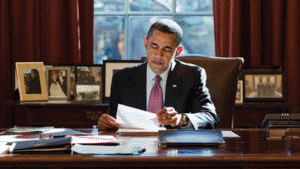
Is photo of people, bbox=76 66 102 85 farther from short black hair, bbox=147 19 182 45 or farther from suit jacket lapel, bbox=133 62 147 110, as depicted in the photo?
short black hair, bbox=147 19 182 45

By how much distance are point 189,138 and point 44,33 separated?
8.87 feet

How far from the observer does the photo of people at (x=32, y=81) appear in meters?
3.44

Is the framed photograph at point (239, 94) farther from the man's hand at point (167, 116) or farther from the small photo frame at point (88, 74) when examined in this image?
the man's hand at point (167, 116)

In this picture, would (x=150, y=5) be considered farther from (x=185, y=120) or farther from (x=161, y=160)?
(x=161, y=160)

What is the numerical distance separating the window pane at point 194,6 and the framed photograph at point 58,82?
4.73 ft


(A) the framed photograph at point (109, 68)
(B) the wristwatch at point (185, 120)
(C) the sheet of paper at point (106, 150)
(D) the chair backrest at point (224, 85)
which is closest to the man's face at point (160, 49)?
(D) the chair backrest at point (224, 85)

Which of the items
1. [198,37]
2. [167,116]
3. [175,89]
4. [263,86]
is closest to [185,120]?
[167,116]

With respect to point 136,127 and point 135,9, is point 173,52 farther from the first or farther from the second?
point 135,9

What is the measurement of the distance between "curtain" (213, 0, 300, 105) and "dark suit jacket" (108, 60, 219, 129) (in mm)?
1579

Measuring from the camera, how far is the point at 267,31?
157 inches

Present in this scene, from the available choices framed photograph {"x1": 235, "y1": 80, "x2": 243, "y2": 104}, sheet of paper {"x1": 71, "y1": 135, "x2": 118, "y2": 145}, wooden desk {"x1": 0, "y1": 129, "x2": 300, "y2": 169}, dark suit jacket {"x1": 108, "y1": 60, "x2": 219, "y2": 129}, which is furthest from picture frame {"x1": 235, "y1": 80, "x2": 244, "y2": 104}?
wooden desk {"x1": 0, "y1": 129, "x2": 300, "y2": 169}

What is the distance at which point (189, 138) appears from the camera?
62.9 inches

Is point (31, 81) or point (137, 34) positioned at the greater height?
point (137, 34)

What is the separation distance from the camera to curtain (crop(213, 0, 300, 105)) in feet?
12.8
